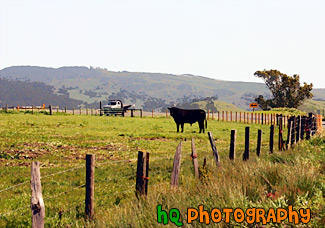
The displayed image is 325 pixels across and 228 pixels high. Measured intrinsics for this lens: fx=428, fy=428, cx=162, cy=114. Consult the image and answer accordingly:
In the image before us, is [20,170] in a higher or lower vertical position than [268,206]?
lower

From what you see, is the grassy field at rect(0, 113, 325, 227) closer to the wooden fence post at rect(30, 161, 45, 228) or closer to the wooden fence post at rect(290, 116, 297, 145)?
the wooden fence post at rect(30, 161, 45, 228)

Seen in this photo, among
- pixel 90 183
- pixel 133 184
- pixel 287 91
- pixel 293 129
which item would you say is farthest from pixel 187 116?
pixel 287 91

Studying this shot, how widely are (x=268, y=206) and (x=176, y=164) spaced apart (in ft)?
10.1

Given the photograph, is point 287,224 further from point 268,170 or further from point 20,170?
point 20,170

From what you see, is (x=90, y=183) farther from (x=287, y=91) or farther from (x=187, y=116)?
(x=287, y=91)

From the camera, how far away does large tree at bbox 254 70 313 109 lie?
80.6m

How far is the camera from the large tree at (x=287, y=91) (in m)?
A: 80.6

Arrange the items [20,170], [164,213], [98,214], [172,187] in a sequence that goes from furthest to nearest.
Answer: [20,170], [172,187], [98,214], [164,213]

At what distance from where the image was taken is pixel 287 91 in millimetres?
82375

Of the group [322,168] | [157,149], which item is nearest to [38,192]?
[322,168]

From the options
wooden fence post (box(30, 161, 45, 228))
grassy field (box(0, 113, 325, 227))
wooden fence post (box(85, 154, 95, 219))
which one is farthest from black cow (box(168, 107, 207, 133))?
wooden fence post (box(30, 161, 45, 228))

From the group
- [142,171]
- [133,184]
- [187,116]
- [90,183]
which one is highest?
[142,171]

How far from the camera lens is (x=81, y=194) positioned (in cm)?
1300

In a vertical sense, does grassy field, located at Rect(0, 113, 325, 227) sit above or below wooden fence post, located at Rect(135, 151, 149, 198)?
below
